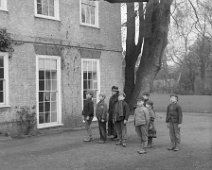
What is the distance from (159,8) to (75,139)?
863 centimetres

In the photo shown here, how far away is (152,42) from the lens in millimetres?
21203

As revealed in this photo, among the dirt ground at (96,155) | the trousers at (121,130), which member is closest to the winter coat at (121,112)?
the trousers at (121,130)

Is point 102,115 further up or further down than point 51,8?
further down

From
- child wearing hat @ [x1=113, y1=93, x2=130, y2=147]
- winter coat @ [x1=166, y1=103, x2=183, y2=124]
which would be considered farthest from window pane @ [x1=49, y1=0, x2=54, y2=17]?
winter coat @ [x1=166, y1=103, x2=183, y2=124]

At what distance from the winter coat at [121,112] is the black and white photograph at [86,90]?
0.10 feet

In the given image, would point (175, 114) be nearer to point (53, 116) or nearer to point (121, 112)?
point (121, 112)

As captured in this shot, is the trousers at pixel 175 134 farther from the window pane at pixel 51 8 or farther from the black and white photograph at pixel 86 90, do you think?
the window pane at pixel 51 8

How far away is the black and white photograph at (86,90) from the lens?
35.8ft

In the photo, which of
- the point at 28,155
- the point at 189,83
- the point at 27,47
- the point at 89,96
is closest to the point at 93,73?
the point at 27,47

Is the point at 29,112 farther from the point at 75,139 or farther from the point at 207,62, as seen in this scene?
the point at 207,62

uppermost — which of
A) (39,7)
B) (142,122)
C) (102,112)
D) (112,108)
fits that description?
(39,7)

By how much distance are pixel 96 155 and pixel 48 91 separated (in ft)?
19.7

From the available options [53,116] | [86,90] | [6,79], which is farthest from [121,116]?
[86,90]

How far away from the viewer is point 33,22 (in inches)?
613
